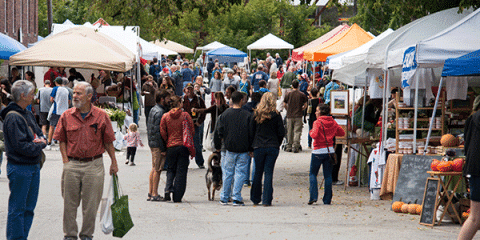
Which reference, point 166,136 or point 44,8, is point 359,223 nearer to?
point 166,136

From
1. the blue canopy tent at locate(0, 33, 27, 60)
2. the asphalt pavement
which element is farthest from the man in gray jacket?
the blue canopy tent at locate(0, 33, 27, 60)

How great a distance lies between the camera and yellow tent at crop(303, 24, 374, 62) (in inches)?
769

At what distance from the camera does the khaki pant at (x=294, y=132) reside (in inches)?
709

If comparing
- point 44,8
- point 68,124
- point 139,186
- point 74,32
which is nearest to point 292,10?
point 44,8

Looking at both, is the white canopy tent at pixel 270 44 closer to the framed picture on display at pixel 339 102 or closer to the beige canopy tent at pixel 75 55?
the beige canopy tent at pixel 75 55

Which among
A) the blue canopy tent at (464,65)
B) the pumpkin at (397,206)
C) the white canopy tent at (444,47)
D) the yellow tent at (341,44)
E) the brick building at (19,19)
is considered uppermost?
the brick building at (19,19)

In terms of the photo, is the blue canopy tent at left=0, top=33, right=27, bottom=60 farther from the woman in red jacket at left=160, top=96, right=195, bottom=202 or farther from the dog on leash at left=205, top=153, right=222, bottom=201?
the dog on leash at left=205, top=153, right=222, bottom=201

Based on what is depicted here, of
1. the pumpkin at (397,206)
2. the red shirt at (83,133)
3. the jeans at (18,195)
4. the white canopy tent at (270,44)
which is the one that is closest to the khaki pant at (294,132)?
the pumpkin at (397,206)

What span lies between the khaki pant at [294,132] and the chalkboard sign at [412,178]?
7876 mm

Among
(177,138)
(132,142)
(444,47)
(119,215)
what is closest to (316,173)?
(177,138)

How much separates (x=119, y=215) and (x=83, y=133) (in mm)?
952

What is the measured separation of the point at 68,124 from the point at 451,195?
4928mm

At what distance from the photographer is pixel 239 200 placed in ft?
33.9

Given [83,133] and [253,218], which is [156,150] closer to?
[253,218]
